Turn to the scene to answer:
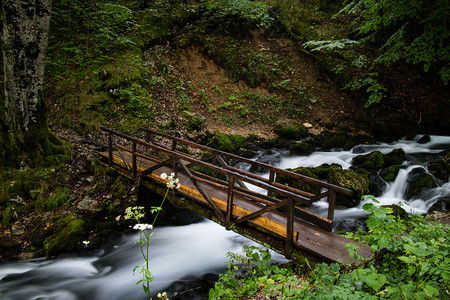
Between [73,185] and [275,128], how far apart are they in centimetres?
983

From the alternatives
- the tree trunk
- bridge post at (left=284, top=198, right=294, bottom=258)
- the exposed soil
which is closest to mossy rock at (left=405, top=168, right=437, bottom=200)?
the exposed soil

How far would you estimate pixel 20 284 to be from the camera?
477cm

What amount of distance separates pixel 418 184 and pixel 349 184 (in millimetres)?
2563

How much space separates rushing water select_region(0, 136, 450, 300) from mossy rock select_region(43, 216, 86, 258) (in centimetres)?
22

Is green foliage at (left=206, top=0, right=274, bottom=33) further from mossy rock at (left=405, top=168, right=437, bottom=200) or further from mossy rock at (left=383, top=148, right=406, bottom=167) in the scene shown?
mossy rock at (left=405, top=168, right=437, bottom=200)

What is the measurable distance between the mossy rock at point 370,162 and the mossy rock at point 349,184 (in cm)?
156

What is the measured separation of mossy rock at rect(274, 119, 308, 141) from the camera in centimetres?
1266

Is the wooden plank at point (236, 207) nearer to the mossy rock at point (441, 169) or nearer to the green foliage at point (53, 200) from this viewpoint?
the green foliage at point (53, 200)

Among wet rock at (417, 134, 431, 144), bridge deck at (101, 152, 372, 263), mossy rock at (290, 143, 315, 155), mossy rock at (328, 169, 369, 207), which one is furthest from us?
wet rock at (417, 134, 431, 144)

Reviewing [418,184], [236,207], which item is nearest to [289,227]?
[236,207]

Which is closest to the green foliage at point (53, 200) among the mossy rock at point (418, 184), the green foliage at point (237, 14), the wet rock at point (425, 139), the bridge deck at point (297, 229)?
the bridge deck at point (297, 229)

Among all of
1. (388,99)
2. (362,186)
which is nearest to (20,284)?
(362,186)

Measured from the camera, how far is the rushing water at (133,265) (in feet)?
15.9

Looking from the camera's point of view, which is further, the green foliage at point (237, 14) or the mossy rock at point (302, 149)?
the green foliage at point (237, 14)
